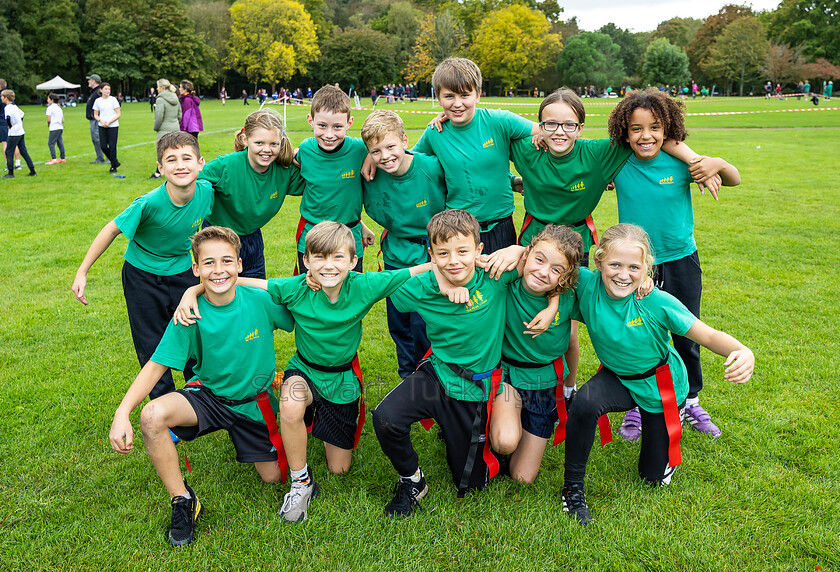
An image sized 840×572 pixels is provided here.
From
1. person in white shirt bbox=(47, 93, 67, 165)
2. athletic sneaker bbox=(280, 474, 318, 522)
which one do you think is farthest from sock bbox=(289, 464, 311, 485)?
person in white shirt bbox=(47, 93, 67, 165)

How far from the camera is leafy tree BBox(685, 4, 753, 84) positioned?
248 feet

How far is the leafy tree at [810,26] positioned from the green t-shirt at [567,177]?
76122 millimetres

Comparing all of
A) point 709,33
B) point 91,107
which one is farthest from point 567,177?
point 709,33

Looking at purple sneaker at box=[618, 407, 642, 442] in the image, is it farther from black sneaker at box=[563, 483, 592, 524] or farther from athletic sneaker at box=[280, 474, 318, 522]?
athletic sneaker at box=[280, 474, 318, 522]

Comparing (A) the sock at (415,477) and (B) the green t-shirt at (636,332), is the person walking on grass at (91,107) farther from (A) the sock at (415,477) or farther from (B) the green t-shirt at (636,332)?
(B) the green t-shirt at (636,332)

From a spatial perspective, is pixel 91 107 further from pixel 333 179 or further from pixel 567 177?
pixel 567 177

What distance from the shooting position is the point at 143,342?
155 inches

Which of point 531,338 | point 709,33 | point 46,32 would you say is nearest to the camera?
point 531,338

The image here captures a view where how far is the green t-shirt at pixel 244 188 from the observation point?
409cm

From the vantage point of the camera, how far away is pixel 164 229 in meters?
3.80

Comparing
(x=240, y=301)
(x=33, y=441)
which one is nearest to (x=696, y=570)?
(x=240, y=301)

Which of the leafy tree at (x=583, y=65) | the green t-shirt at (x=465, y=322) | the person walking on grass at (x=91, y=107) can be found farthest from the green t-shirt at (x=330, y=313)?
the leafy tree at (x=583, y=65)

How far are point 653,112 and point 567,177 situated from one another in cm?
63

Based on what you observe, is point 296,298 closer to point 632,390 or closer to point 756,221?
point 632,390
